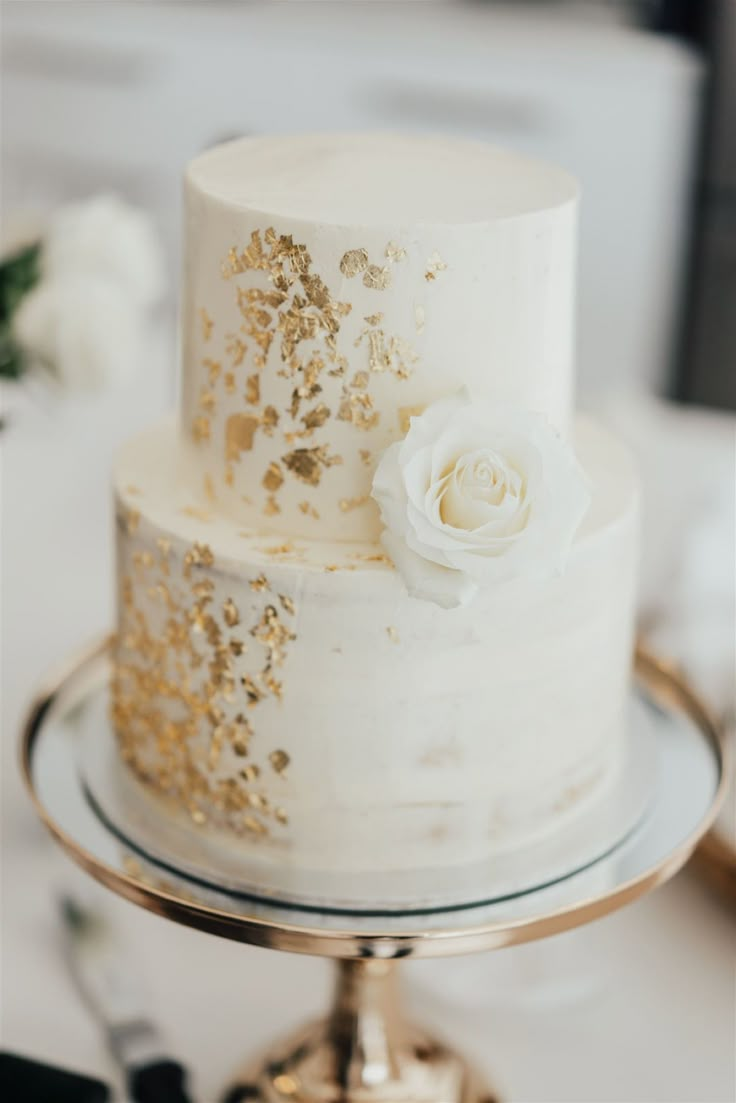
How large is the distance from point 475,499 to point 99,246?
2.22ft

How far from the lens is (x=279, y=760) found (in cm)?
79

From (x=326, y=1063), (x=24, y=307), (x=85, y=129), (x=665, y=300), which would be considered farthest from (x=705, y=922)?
(x=85, y=129)

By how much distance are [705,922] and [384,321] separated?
64cm

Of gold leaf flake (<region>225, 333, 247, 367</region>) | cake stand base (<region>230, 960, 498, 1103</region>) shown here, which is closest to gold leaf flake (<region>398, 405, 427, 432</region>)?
gold leaf flake (<region>225, 333, 247, 367</region>)

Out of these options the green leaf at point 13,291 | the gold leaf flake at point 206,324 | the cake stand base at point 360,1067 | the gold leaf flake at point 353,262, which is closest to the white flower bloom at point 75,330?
the green leaf at point 13,291

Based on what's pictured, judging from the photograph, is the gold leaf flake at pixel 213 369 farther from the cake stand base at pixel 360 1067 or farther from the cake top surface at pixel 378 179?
the cake stand base at pixel 360 1067

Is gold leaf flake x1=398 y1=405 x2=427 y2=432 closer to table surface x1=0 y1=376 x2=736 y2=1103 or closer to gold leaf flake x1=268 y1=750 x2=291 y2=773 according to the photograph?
gold leaf flake x1=268 y1=750 x2=291 y2=773

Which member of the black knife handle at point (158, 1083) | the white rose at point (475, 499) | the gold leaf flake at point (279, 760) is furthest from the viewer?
the black knife handle at point (158, 1083)

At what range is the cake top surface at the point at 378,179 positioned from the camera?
29.7 inches

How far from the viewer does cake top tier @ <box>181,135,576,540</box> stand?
0.74 meters

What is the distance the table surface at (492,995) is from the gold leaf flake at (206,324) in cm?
54

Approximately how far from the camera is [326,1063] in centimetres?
95

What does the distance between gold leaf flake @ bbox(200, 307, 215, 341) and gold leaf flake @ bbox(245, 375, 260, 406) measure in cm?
5

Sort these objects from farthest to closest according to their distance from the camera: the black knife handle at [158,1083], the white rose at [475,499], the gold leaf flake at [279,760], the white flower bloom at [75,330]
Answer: the white flower bloom at [75,330], the black knife handle at [158,1083], the gold leaf flake at [279,760], the white rose at [475,499]
